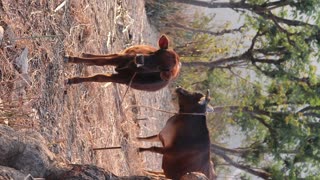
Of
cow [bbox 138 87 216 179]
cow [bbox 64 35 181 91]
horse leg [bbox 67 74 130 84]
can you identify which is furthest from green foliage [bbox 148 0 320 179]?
horse leg [bbox 67 74 130 84]

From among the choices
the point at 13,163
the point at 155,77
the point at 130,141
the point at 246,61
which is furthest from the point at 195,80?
the point at 13,163

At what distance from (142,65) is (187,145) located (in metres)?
1.78

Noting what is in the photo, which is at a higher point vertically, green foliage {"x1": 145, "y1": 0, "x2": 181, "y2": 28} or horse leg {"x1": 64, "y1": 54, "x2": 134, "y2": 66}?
green foliage {"x1": 145, "y1": 0, "x2": 181, "y2": 28}

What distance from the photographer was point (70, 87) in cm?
650

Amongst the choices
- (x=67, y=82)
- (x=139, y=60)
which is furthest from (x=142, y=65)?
(x=67, y=82)

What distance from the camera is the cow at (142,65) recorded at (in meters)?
5.97

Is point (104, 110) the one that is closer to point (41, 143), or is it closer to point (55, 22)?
point (55, 22)

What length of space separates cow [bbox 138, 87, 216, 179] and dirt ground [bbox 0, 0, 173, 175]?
32.5 inches

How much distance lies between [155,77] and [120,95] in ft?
9.43

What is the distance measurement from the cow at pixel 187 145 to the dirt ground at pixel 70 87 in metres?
0.83

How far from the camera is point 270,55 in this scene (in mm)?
13133

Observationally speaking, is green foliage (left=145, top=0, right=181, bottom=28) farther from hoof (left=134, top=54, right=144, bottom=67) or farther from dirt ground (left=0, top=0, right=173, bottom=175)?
hoof (left=134, top=54, right=144, bottom=67)

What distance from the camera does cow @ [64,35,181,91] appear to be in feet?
19.6

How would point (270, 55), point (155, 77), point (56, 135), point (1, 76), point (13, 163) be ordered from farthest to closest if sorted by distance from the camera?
1. point (270, 55)
2. point (155, 77)
3. point (56, 135)
4. point (1, 76)
5. point (13, 163)
